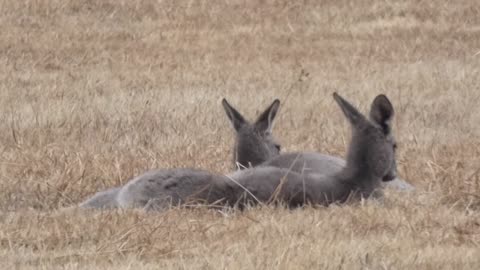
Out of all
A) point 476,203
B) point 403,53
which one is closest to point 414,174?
point 476,203

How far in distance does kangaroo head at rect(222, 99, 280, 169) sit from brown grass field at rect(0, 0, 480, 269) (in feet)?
1.94

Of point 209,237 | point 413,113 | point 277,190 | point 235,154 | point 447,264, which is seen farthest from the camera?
point 413,113

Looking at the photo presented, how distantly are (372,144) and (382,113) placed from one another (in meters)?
0.23

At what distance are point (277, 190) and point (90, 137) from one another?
4384mm

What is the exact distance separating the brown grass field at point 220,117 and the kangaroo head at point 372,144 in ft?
0.77

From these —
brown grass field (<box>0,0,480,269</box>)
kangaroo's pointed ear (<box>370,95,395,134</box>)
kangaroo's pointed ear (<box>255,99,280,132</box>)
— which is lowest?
brown grass field (<box>0,0,480,269</box>)

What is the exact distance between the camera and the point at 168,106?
15.0 meters

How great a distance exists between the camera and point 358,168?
8.22m

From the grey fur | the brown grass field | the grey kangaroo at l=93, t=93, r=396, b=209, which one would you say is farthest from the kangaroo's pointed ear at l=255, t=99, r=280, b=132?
the grey fur

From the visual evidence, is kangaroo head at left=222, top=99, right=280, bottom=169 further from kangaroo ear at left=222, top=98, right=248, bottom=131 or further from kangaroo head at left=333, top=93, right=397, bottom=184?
kangaroo head at left=333, top=93, right=397, bottom=184

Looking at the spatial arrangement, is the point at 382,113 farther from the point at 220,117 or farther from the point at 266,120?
the point at 220,117

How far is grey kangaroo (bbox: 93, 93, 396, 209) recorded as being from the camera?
7832 mm

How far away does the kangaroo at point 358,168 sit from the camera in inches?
316

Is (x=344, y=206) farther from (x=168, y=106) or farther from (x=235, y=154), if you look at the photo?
(x=168, y=106)
